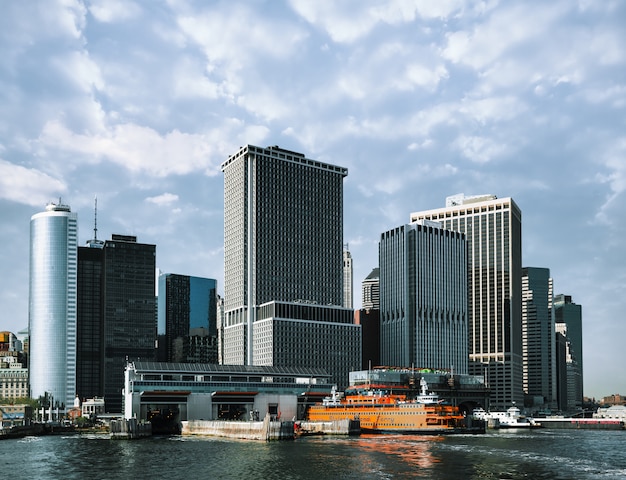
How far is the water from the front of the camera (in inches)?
5453

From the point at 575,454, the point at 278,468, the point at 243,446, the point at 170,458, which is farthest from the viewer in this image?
the point at 243,446

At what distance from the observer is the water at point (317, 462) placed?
454 ft

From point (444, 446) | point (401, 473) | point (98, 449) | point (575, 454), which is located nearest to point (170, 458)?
point (98, 449)

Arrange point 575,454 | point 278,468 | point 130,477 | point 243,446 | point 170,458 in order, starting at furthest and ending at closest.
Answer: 1. point 243,446
2. point 575,454
3. point 170,458
4. point 278,468
5. point 130,477

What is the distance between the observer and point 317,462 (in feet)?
509

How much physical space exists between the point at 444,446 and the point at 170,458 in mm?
64467

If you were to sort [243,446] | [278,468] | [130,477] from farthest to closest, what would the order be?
[243,446]
[278,468]
[130,477]

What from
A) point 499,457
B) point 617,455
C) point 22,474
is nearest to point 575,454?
point 617,455

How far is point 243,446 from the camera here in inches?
7717

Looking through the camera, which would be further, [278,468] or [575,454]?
[575,454]

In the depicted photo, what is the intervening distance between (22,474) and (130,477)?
22281 mm

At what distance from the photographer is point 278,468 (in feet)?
483

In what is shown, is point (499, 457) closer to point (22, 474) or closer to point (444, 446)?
point (444, 446)

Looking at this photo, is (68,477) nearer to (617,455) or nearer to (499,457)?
(499,457)
